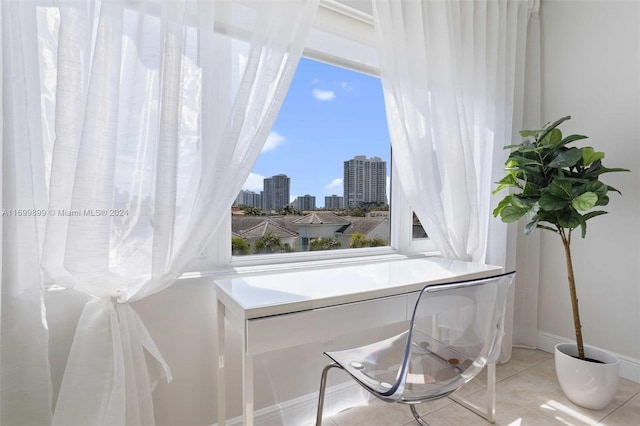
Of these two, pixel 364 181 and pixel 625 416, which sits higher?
pixel 364 181

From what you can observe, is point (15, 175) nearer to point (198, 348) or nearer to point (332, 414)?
point (198, 348)

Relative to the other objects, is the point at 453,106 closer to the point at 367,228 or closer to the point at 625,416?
the point at 367,228

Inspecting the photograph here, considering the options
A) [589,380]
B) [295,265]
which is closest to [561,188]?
[589,380]

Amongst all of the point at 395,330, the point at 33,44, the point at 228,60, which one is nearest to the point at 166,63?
the point at 228,60

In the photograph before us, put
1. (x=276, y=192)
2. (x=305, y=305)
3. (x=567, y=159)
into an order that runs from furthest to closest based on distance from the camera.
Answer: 1. (x=276, y=192)
2. (x=567, y=159)
3. (x=305, y=305)

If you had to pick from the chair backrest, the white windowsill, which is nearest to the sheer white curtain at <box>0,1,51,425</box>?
the white windowsill

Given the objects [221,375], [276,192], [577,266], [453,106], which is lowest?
[221,375]

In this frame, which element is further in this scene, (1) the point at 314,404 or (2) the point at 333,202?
(2) the point at 333,202
